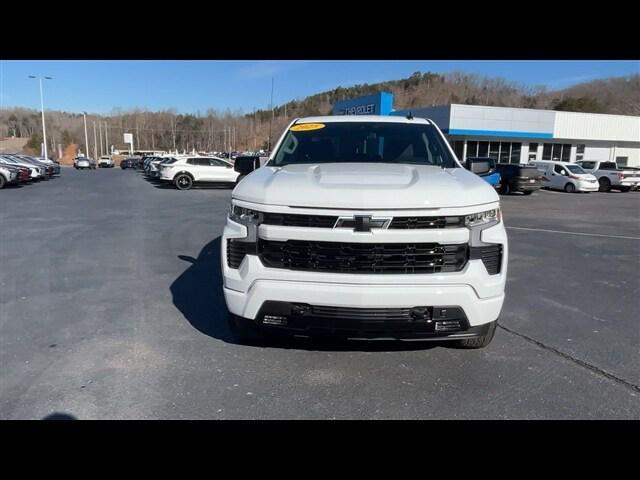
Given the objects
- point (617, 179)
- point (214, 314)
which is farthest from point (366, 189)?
point (617, 179)

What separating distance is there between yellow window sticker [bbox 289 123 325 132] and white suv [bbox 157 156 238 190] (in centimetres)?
1862

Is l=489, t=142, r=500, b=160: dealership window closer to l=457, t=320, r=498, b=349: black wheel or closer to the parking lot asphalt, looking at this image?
the parking lot asphalt

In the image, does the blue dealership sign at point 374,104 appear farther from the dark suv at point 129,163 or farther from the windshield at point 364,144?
the dark suv at point 129,163

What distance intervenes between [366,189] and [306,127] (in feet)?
6.98

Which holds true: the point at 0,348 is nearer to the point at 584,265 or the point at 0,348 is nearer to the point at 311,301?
the point at 311,301

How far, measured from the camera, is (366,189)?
2955 millimetres

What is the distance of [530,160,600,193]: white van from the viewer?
2419 centimetres

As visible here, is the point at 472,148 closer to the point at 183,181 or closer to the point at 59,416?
the point at 183,181

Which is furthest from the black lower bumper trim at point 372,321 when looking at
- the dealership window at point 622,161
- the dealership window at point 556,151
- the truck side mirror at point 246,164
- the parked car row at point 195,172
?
the dealership window at point 622,161

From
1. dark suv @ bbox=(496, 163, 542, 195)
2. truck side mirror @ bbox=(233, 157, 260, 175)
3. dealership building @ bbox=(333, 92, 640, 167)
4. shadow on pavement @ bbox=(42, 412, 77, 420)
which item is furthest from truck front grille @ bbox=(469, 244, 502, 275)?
dealership building @ bbox=(333, 92, 640, 167)

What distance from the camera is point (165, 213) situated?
40.8 feet

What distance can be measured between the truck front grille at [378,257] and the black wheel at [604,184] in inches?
1115
